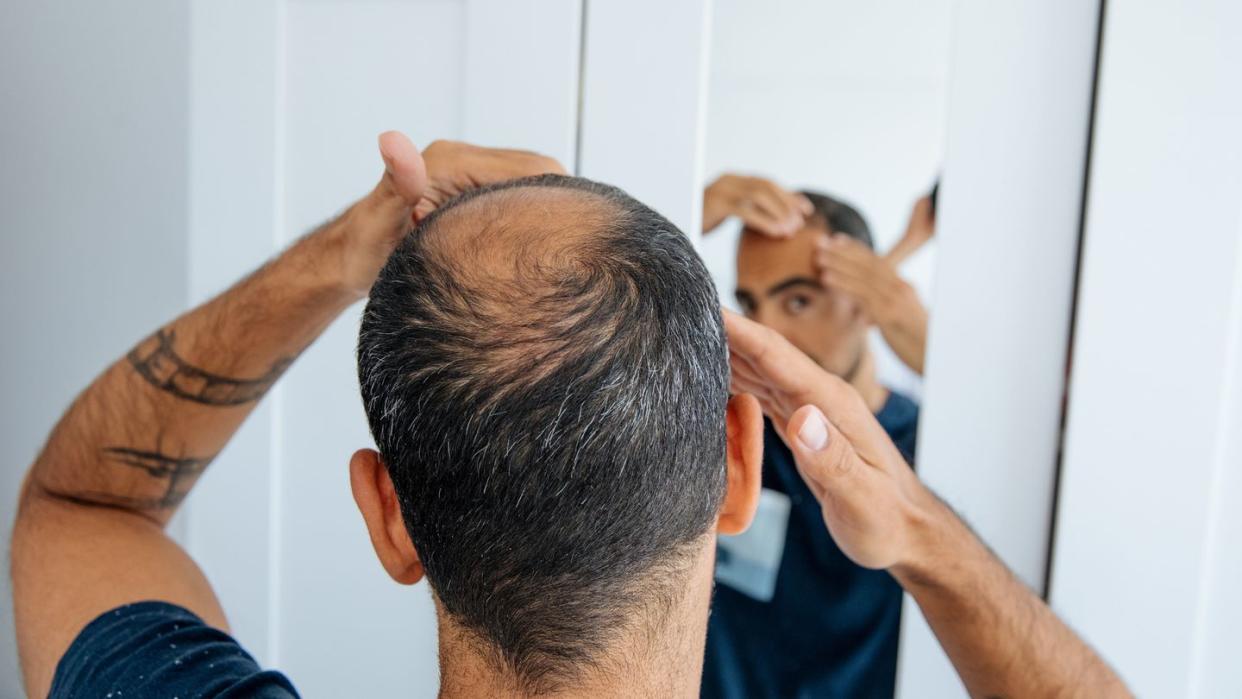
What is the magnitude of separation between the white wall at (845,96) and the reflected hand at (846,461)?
28cm

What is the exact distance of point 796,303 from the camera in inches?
39.9

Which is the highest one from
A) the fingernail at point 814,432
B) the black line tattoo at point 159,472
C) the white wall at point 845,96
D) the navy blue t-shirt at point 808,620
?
the white wall at point 845,96

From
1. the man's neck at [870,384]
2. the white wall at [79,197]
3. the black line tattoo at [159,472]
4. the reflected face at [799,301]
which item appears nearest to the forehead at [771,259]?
the reflected face at [799,301]

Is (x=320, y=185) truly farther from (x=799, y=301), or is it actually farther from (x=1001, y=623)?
(x=1001, y=623)

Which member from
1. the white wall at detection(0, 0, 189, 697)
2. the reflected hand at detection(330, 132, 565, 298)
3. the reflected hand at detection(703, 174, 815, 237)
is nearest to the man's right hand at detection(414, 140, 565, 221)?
the reflected hand at detection(330, 132, 565, 298)

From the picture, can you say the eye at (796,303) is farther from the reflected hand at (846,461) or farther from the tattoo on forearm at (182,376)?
the tattoo on forearm at (182,376)

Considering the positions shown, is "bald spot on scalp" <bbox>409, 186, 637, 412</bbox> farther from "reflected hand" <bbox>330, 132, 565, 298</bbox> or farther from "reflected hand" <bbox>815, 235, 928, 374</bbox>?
"reflected hand" <bbox>815, 235, 928, 374</bbox>

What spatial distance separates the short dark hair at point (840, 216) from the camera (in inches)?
38.1

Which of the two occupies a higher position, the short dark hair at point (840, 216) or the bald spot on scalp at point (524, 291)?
the short dark hair at point (840, 216)

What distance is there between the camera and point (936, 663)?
3.30 ft

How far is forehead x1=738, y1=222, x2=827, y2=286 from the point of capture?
101 cm

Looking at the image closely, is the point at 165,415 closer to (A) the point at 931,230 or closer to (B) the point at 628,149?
(B) the point at 628,149

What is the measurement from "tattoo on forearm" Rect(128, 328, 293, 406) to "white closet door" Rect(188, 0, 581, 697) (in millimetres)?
233

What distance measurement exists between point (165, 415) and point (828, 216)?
0.70m
